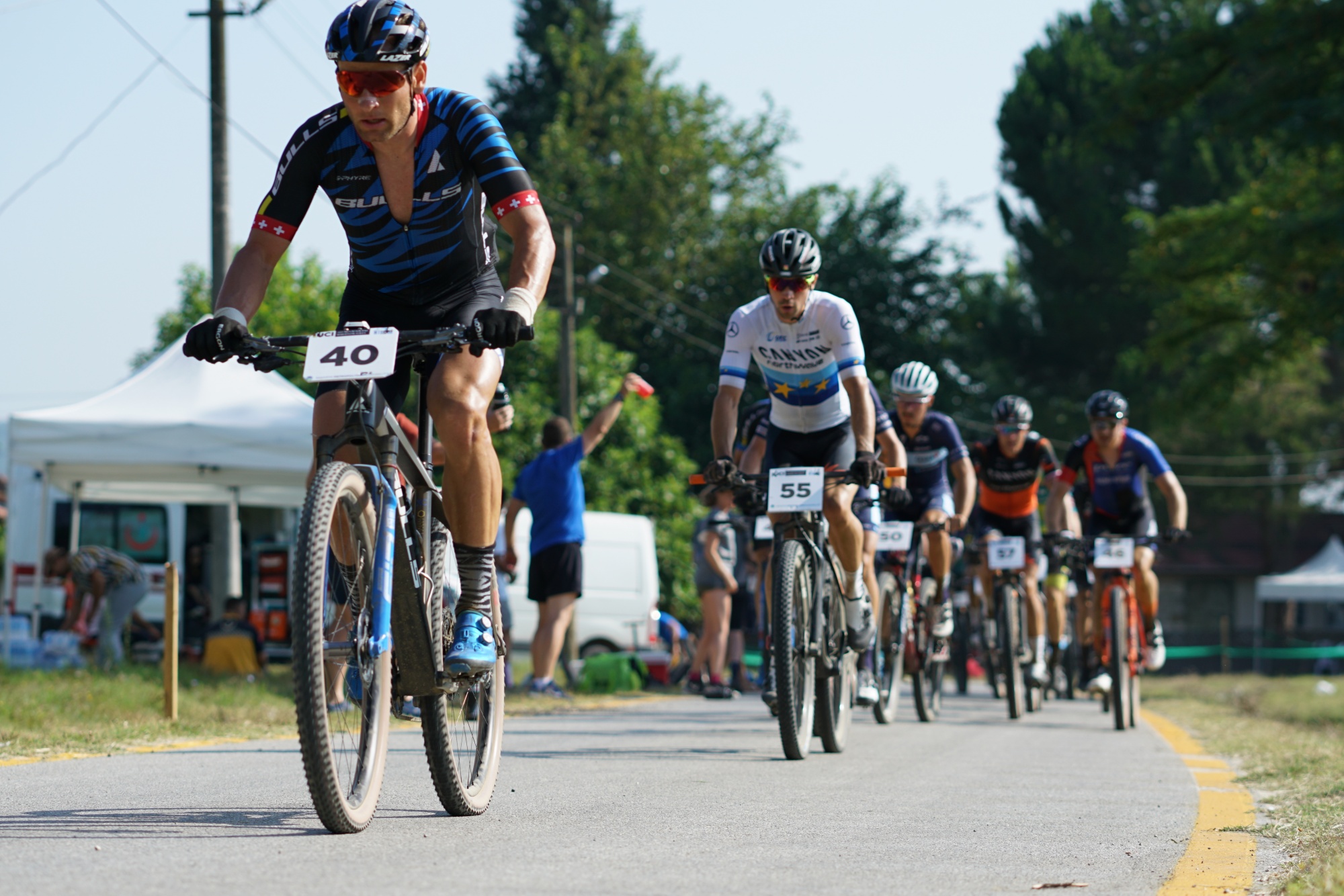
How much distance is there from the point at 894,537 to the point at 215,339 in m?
6.79

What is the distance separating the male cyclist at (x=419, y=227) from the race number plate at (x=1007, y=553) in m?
7.53

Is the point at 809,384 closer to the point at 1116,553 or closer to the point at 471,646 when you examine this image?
the point at 1116,553

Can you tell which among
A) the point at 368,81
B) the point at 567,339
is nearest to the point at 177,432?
the point at 368,81

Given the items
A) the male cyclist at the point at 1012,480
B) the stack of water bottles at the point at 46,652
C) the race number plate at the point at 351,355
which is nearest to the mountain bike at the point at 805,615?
the race number plate at the point at 351,355

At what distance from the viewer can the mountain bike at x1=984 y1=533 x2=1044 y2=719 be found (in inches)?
452

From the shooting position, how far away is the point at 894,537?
1050cm

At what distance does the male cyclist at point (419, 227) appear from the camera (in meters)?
4.58

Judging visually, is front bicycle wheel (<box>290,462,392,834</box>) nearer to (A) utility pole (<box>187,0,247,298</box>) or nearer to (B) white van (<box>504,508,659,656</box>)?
(A) utility pole (<box>187,0,247,298</box>)

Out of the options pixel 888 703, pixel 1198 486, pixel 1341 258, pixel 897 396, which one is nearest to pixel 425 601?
pixel 888 703

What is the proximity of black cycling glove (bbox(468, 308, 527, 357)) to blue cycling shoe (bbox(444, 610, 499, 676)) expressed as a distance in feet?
2.88

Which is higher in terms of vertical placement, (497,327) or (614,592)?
(497,327)

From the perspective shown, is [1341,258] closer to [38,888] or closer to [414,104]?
[414,104]

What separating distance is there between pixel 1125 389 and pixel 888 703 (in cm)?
3824

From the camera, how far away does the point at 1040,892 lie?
3844 mm
